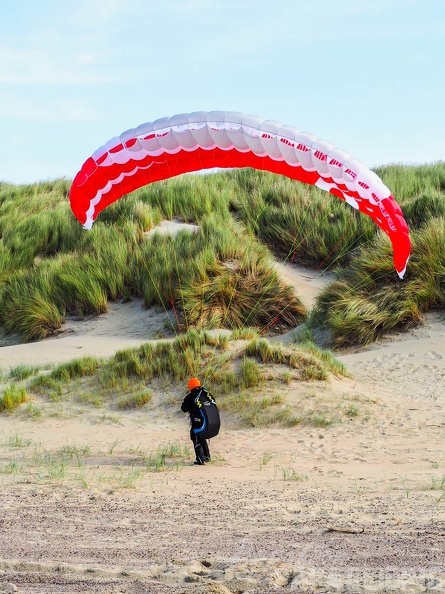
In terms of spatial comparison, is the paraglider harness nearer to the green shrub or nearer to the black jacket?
the black jacket

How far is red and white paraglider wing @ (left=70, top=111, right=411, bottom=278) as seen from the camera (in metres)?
10.6

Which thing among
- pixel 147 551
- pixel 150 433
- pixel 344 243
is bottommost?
Result: pixel 150 433

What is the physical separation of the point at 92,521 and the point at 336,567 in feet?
7.17

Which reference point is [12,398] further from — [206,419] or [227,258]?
[227,258]

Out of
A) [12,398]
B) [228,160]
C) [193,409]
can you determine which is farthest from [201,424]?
[228,160]

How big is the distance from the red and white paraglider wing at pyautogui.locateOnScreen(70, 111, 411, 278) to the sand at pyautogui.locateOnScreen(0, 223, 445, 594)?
2.49 m

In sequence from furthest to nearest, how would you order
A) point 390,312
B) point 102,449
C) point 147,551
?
point 390,312, point 102,449, point 147,551

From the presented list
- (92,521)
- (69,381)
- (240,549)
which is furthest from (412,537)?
(69,381)

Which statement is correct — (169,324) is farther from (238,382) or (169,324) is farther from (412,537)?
(412,537)

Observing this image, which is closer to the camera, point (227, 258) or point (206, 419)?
point (206, 419)

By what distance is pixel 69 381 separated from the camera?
12445 mm

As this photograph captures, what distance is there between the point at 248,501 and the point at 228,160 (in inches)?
235

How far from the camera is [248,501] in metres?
6.93

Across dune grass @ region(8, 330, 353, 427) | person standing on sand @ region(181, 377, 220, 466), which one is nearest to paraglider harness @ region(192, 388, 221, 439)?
person standing on sand @ region(181, 377, 220, 466)
